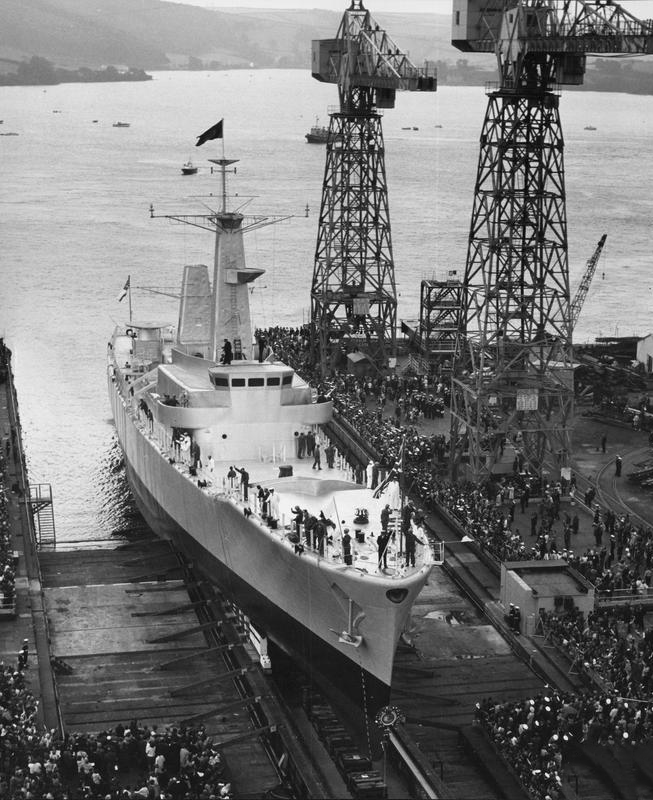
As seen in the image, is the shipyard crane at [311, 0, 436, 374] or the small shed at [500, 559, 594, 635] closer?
the small shed at [500, 559, 594, 635]

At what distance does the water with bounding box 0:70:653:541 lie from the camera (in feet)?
203

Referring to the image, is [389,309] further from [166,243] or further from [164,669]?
[166,243]

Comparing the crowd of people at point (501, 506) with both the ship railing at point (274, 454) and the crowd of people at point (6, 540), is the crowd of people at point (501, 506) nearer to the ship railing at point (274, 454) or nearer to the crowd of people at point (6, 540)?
the ship railing at point (274, 454)

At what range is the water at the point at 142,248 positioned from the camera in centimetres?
6194

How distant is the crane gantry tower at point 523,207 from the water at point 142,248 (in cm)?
1359

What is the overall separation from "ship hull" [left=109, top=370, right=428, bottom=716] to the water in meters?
9.44

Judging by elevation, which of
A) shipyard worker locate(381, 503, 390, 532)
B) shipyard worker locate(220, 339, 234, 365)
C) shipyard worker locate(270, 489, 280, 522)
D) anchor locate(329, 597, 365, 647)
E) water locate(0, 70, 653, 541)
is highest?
shipyard worker locate(220, 339, 234, 365)

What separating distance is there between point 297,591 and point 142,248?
8453 centimetres

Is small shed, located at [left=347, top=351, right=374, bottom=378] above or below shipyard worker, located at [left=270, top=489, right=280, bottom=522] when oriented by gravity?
below

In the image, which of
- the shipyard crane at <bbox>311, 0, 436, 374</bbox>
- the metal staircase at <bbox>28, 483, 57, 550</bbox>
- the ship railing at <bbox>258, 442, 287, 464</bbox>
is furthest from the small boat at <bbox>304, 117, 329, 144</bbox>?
the ship railing at <bbox>258, 442, 287, 464</bbox>

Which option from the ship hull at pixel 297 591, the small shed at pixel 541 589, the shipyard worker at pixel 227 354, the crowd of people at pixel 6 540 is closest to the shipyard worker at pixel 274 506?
the ship hull at pixel 297 591

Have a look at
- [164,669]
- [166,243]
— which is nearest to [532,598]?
[164,669]

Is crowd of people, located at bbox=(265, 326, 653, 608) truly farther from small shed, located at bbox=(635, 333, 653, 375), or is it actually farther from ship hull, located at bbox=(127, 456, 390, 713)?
small shed, located at bbox=(635, 333, 653, 375)

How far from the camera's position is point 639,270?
348 feet
